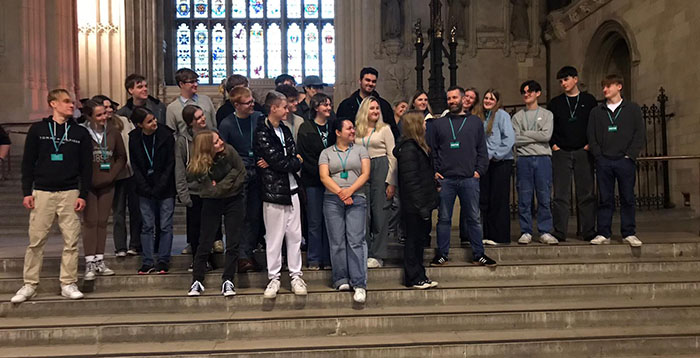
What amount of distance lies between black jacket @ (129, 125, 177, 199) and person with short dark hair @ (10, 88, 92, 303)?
0.48m

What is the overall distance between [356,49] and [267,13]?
6.28 m

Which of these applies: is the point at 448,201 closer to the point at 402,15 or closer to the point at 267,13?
the point at 402,15

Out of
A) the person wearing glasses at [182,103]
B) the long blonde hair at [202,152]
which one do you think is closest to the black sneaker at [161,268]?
the long blonde hair at [202,152]

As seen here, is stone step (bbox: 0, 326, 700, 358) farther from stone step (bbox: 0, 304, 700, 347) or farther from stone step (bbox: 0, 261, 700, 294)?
stone step (bbox: 0, 261, 700, 294)

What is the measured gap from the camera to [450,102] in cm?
601

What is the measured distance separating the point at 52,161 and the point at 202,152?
136 centimetres

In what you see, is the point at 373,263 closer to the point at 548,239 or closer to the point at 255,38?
the point at 548,239

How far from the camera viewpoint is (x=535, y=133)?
6633mm

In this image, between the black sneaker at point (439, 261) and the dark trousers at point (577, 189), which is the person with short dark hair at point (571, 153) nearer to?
the dark trousers at point (577, 189)

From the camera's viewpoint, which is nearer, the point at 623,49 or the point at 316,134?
the point at 316,134

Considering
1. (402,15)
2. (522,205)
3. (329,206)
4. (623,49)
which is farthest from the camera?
(402,15)

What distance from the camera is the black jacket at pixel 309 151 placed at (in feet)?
19.0

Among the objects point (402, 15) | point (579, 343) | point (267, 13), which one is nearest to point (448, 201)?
point (579, 343)

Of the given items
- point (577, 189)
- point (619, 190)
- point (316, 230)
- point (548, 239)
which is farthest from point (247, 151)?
point (619, 190)
